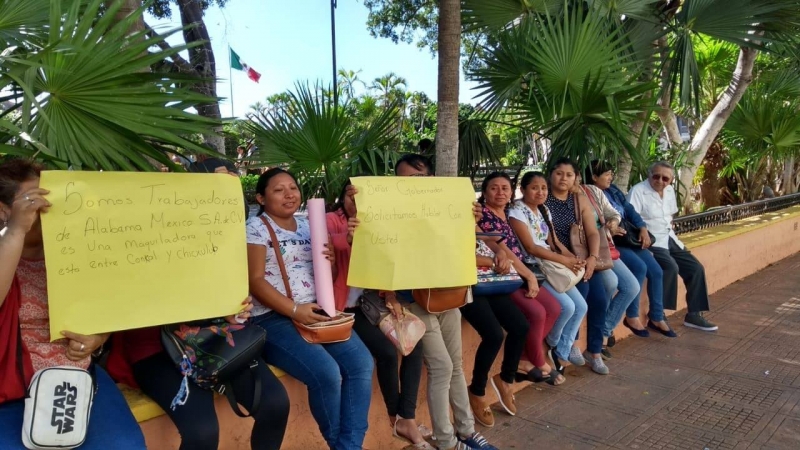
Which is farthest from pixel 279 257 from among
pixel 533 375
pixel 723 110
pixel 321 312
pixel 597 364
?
pixel 723 110

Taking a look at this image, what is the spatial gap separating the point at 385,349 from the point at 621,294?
104 inches

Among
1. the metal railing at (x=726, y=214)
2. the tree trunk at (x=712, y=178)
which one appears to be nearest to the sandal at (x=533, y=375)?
the metal railing at (x=726, y=214)

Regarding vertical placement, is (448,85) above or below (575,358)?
above

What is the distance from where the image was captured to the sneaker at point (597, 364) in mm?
4594

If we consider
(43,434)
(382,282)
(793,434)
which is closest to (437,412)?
(382,282)

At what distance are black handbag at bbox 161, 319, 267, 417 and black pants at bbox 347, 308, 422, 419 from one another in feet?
2.54

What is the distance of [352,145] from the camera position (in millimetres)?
4824

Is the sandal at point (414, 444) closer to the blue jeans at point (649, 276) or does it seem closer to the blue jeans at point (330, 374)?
the blue jeans at point (330, 374)

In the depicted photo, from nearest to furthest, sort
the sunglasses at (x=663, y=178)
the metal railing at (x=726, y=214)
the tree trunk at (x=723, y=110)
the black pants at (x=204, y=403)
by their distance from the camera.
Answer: the black pants at (x=204, y=403) → the sunglasses at (x=663, y=178) → the metal railing at (x=726, y=214) → the tree trunk at (x=723, y=110)

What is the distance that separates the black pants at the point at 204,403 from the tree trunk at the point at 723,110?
23.5 feet

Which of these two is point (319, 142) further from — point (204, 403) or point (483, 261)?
point (204, 403)

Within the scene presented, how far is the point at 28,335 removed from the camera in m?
2.15

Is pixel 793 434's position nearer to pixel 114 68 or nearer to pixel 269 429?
pixel 269 429

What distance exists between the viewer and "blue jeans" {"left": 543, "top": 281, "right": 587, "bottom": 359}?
4145 mm
